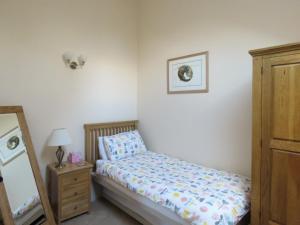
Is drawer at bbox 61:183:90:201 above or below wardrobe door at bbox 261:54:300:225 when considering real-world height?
below

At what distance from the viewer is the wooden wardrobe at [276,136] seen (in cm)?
148

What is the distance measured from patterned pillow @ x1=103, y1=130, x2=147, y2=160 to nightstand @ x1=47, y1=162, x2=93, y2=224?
39 centimetres

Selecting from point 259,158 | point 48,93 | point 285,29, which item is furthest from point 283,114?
point 48,93

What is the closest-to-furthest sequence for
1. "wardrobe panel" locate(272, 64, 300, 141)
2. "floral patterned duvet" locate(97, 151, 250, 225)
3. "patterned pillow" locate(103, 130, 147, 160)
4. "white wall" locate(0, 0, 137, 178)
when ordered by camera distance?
1. "wardrobe panel" locate(272, 64, 300, 141)
2. "floral patterned duvet" locate(97, 151, 250, 225)
3. "white wall" locate(0, 0, 137, 178)
4. "patterned pillow" locate(103, 130, 147, 160)

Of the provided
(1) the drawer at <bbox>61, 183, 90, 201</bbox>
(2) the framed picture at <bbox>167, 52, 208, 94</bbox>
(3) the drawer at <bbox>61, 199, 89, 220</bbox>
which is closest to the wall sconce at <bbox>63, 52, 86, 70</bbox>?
(2) the framed picture at <bbox>167, 52, 208, 94</bbox>

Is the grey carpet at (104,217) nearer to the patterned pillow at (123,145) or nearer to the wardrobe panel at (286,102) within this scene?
the patterned pillow at (123,145)

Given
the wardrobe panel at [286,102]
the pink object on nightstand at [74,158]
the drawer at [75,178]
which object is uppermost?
the wardrobe panel at [286,102]

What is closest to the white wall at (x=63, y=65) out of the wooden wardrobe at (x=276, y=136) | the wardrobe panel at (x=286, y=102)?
the wooden wardrobe at (x=276, y=136)

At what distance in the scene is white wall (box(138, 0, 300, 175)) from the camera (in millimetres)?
2172

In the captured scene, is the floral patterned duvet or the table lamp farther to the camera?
the table lamp

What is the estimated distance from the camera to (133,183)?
2.21m

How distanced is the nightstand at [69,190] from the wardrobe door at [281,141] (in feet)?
6.26

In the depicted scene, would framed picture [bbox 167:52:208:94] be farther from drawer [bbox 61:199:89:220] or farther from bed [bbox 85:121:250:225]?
drawer [bbox 61:199:89:220]

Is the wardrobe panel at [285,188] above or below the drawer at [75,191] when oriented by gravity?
above
